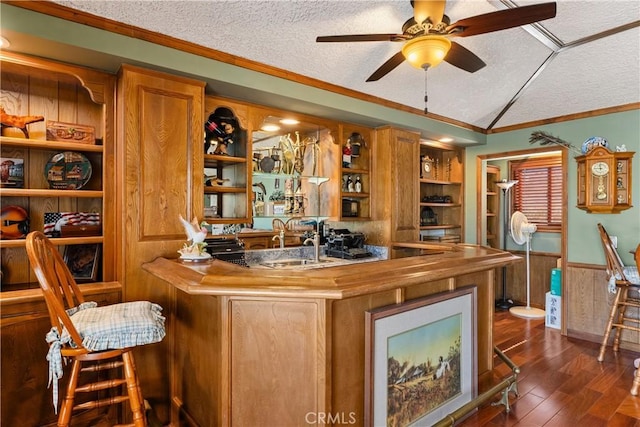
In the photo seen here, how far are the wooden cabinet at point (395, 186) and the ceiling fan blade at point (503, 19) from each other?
6.14ft

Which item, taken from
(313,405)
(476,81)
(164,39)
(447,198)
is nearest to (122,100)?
(164,39)

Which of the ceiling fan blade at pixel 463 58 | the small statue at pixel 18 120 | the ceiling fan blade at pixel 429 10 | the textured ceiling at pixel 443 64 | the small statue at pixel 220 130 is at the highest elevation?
the textured ceiling at pixel 443 64

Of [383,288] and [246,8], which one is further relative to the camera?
[246,8]

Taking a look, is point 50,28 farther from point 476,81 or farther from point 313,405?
point 476,81

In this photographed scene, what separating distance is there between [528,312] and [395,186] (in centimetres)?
272

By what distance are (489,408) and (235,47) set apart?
3.06 m

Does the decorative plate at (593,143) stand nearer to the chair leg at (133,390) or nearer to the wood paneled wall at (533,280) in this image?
the wood paneled wall at (533,280)

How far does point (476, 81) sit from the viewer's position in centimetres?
354

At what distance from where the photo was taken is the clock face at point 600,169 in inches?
146

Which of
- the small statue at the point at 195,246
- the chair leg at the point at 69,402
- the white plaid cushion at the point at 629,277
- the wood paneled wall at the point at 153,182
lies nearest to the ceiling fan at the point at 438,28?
the wood paneled wall at the point at 153,182

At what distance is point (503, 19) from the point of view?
1.86 metres

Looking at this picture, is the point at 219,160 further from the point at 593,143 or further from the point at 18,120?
the point at 593,143

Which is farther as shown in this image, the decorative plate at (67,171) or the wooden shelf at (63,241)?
the decorative plate at (67,171)

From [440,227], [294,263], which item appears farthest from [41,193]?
[440,227]
